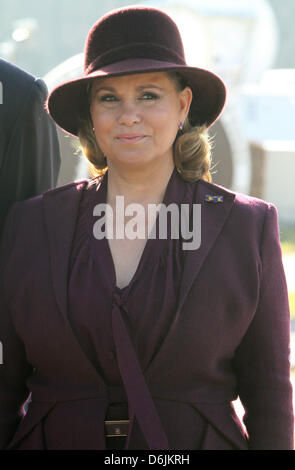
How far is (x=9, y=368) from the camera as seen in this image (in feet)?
7.44

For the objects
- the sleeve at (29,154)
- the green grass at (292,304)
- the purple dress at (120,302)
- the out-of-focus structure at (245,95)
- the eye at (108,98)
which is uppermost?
the out-of-focus structure at (245,95)

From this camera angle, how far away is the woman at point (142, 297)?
6.85 ft

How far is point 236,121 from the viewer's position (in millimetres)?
10688

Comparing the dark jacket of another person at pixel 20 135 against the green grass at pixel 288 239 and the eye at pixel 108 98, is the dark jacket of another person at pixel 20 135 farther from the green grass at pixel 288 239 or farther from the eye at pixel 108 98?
the green grass at pixel 288 239

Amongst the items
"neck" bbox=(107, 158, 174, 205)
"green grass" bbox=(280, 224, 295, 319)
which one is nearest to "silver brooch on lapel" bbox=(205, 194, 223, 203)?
"neck" bbox=(107, 158, 174, 205)

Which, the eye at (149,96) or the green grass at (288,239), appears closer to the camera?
the eye at (149,96)

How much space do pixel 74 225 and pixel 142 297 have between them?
361mm

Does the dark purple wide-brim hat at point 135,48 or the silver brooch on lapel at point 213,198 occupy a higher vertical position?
the dark purple wide-brim hat at point 135,48

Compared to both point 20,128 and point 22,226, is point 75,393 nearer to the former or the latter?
point 22,226

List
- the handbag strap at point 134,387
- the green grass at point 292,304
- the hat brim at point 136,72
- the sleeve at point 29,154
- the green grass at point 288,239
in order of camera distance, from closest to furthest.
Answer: the handbag strap at point 134,387, the hat brim at point 136,72, the sleeve at point 29,154, the green grass at point 292,304, the green grass at point 288,239

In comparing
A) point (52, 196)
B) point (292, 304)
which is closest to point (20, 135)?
point (52, 196)

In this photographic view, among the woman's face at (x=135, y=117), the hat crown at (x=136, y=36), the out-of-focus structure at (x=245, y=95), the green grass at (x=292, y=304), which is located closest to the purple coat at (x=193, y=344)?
the woman's face at (x=135, y=117)

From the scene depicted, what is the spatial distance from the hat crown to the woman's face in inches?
2.5

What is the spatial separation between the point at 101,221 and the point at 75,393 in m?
0.55
